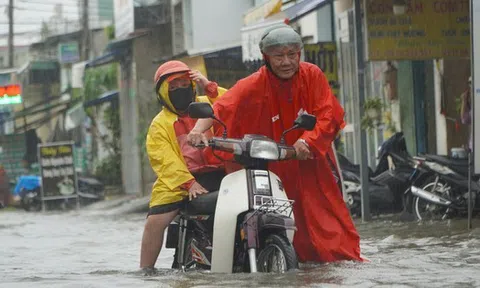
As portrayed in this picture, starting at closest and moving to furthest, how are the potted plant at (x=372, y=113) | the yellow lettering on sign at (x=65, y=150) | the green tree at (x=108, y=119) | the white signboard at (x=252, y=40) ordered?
the potted plant at (x=372, y=113)
the white signboard at (x=252, y=40)
the yellow lettering on sign at (x=65, y=150)
the green tree at (x=108, y=119)

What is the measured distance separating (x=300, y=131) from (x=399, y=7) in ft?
24.4

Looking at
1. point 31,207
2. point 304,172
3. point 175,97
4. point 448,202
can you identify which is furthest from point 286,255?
point 31,207

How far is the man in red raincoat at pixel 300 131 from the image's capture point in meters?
7.86

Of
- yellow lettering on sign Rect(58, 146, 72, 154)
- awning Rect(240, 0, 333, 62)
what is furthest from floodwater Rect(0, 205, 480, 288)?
yellow lettering on sign Rect(58, 146, 72, 154)

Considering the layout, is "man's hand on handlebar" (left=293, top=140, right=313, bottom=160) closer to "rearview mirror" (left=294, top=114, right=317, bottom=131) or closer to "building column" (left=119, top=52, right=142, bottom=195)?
"rearview mirror" (left=294, top=114, right=317, bottom=131)

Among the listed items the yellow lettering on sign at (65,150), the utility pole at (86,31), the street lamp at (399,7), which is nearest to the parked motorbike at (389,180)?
the street lamp at (399,7)

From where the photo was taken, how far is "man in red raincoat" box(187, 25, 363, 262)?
25.8ft

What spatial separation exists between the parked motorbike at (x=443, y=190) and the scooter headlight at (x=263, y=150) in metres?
7.06

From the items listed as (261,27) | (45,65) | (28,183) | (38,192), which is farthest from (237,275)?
(45,65)

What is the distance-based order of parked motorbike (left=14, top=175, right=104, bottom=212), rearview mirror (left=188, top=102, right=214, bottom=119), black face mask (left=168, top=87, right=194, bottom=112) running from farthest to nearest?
parked motorbike (left=14, top=175, right=104, bottom=212) → black face mask (left=168, top=87, right=194, bottom=112) → rearview mirror (left=188, top=102, right=214, bottom=119)

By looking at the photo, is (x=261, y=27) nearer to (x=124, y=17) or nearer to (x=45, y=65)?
(x=124, y=17)

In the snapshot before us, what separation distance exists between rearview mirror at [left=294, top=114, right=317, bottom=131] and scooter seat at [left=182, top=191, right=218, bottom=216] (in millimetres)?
734

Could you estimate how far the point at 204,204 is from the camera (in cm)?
785

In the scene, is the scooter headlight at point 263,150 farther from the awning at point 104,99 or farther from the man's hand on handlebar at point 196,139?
the awning at point 104,99
